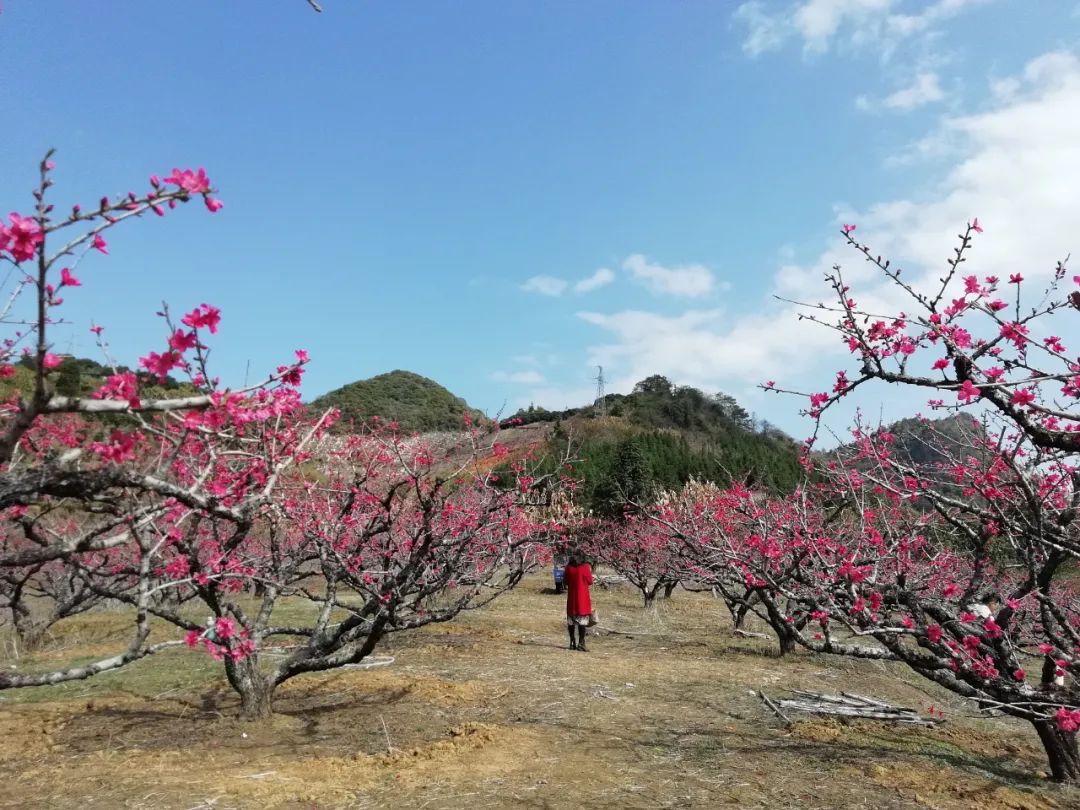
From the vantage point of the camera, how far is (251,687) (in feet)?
21.9

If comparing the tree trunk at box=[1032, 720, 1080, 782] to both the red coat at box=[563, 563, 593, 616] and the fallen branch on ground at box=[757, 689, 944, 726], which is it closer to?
the fallen branch on ground at box=[757, 689, 944, 726]

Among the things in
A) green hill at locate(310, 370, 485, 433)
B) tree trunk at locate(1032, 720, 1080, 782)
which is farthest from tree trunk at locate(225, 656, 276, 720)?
green hill at locate(310, 370, 485, 433)

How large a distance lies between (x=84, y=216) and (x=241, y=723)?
19.6 feet

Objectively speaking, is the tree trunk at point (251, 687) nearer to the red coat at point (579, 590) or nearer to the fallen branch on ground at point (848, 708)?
the fallen branch on ground at point (848, 708)

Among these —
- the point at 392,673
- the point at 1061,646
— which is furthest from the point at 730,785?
the point at 392,673

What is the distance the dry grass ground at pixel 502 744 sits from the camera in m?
4.95

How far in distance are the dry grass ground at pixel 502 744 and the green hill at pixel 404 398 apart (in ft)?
166

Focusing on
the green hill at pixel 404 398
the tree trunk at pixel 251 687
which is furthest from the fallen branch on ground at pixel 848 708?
the green hill at pixel 404 398

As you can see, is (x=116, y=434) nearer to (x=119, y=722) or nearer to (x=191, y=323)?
(x=191, y=323)

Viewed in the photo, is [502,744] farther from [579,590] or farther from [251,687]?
[579,590]

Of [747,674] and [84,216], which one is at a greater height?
[84,216]

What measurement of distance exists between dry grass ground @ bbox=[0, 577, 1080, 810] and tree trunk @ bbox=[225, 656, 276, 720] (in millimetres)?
189

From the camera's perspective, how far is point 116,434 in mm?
2502

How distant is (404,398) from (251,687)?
6880 centimetres
